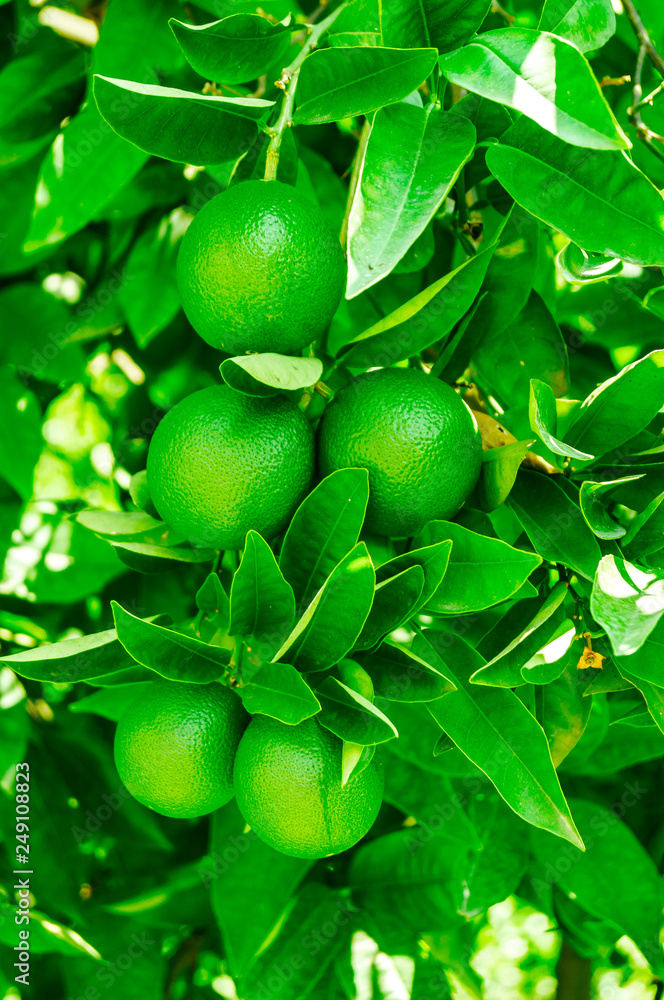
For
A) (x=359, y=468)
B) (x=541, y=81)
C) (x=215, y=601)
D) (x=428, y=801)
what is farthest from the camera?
(x=428, y=801)

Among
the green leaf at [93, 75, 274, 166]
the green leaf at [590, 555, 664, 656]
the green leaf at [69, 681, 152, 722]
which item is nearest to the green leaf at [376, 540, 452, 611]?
the green leaf at [590, 555, 664, 656]

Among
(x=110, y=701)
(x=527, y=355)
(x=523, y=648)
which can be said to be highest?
(x=527, y=355)

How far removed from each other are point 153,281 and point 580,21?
2.08ft

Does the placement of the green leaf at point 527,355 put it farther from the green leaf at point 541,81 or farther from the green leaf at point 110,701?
the green leaf at point 110,701

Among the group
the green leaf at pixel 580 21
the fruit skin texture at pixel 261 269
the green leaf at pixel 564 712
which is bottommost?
the green leaf at pixel 564 712

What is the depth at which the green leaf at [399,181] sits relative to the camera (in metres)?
0.47

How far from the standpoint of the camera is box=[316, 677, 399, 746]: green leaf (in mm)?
542

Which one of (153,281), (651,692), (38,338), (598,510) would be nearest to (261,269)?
(598,510)

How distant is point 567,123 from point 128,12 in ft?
2.23

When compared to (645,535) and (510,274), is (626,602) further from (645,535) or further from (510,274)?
(510,274)

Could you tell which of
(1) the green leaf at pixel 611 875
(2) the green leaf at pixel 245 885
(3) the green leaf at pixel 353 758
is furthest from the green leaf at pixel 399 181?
(1) the green leaf at pixel 611 875

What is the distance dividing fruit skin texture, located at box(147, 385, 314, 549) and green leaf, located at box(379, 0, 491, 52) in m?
0.29

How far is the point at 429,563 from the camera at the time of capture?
0.57 metres

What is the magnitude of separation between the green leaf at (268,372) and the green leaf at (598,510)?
23 centimetres
